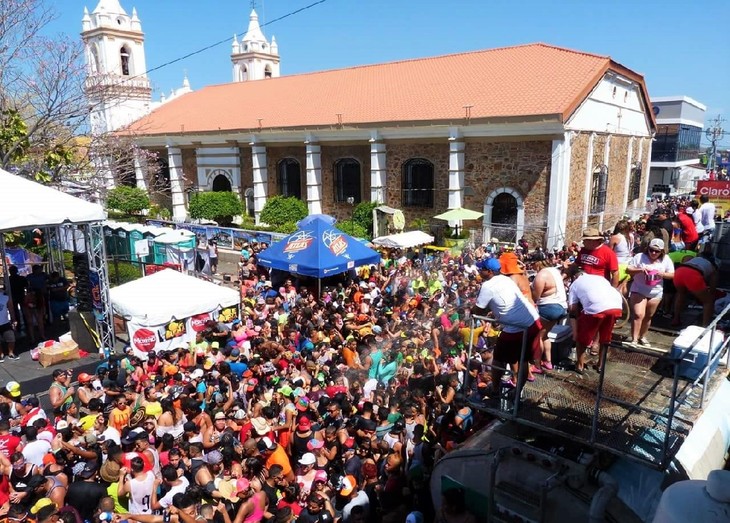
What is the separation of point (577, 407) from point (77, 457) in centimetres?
569

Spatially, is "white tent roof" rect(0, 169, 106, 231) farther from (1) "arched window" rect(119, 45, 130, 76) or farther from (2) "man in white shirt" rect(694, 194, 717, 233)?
(1) "arched window" rect(119, 45, 130, 76)

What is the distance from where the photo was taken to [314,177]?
1000 inches

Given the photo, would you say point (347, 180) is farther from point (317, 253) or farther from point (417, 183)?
point (317, 253)

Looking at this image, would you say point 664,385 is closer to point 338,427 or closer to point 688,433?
point 688,433

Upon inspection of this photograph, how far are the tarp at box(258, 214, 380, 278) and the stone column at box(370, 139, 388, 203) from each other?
852 centimetres

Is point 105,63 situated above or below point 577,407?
above

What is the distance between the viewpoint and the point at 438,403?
751cm

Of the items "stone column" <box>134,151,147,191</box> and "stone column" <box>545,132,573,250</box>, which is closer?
"stone column" <box>545,132,573,250</box>

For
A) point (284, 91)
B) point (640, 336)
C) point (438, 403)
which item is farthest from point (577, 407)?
point (284, 91)

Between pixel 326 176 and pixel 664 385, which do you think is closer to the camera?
pixel 664 385

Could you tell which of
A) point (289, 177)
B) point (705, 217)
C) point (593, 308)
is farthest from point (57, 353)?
point (289, 177)

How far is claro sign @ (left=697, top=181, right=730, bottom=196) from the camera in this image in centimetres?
1992

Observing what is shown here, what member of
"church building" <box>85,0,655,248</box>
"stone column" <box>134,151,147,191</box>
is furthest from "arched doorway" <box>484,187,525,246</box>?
"stone column" <box>134,151,147,191</box>

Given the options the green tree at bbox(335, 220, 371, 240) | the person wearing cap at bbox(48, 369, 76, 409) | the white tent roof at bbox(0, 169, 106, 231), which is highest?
the white tent roof at bbox(0, 169, 106, 231)
